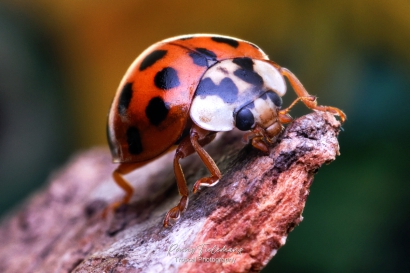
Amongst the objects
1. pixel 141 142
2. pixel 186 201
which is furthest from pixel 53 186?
pixel 186 201

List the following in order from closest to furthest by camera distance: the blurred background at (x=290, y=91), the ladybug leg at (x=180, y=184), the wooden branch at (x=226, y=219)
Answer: the wooden branch at (x=226, y=219) < the ladybug leg at (x=180, y=184) < the blurred background at (x=290, y=91)

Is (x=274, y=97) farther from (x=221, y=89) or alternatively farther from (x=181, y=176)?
(x=181, y=176)

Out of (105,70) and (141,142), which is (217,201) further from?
(105,70)

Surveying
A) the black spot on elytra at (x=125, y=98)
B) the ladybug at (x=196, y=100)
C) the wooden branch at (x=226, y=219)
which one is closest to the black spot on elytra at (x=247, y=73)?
the ladybug at (x=196, y=100)

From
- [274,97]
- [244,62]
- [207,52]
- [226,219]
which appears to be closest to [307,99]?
[274,97]

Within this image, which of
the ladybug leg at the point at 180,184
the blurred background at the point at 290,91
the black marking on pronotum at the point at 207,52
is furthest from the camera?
the blurred background at the point at 290,91

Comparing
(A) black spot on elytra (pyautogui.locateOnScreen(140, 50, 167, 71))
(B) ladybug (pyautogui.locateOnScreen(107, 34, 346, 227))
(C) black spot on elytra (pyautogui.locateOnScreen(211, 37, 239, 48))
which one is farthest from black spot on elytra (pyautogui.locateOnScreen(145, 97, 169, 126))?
(C) black spot on elytra (pyautogui.locateOnScreen(211, 37, 239, 48))

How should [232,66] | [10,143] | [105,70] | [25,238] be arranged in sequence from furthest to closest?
[105,70], [10,143], [25,238], [232,66]

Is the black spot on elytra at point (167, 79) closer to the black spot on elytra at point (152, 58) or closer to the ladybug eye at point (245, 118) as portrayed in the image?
the black spot on elytra at point (152, 58)
